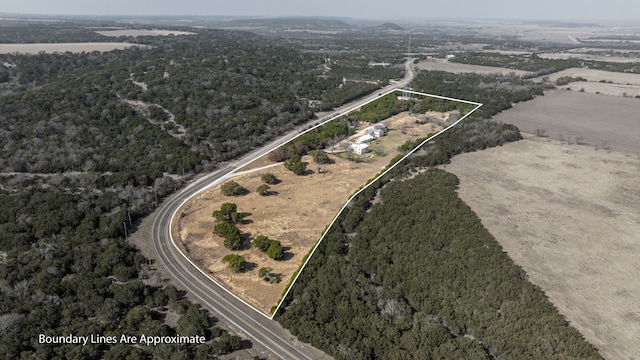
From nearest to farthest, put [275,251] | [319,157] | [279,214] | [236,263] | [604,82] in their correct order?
[236,263], [275,251], [279,214], [319,157], [604,82]

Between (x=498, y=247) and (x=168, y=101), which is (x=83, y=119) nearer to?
(x=168, y=101)

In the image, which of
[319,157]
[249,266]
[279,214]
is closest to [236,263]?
[249,266]

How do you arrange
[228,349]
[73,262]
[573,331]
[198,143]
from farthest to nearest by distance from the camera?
[198,143]
[73,262]
[228,349]
[573,331]

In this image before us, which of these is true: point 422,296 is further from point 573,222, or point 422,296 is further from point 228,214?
point 228,214

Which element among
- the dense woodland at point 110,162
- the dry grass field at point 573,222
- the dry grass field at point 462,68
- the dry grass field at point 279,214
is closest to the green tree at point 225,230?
Result: the dry grass field at point 279,214

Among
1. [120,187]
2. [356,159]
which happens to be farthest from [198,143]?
[356,159]

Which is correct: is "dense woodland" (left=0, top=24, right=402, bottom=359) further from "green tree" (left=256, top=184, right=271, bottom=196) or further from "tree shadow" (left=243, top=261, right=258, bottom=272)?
"green tree" (left=256, top=184, right=271, bottom=196)
